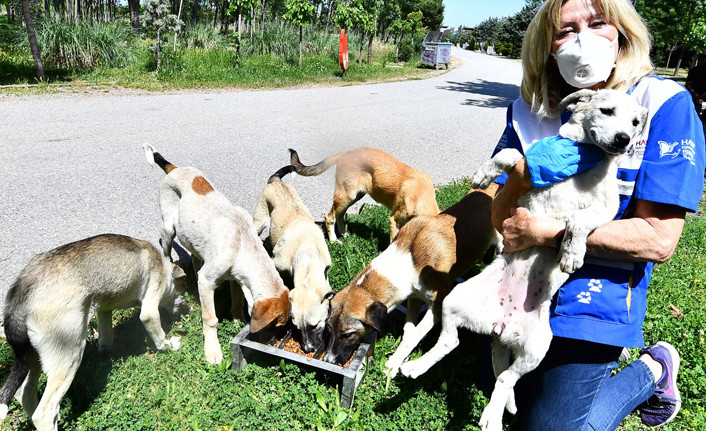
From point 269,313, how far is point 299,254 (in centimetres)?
83

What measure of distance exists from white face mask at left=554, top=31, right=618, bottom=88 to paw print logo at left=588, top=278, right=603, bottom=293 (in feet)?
3.73

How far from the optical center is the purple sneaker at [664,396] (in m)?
A: 3.40

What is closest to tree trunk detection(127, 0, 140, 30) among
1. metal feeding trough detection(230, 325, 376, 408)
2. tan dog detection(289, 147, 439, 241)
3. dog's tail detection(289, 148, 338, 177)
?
dog's tail detection(289, 148, 338, 177)

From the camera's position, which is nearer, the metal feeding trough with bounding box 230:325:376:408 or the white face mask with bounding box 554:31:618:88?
the white face mask with bounding box 554:31:618:88

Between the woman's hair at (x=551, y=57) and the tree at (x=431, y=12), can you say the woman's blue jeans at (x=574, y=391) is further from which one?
the tree at (x=431, y=12)

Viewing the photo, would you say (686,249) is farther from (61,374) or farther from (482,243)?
(61,374)

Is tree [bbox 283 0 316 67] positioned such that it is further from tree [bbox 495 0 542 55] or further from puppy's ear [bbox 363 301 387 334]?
tree [bbox 495 0 542 55]

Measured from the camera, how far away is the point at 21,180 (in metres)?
6.43

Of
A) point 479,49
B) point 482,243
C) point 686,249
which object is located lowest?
point 686,249

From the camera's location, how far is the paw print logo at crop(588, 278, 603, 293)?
8.64 ft

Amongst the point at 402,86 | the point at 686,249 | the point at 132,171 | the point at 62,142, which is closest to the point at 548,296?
the point at 686,249

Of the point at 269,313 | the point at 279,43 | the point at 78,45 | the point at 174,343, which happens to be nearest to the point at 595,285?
the point at 269,313

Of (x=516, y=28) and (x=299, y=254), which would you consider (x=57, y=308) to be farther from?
(x=516, y=28)

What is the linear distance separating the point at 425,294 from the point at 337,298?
0.73m
